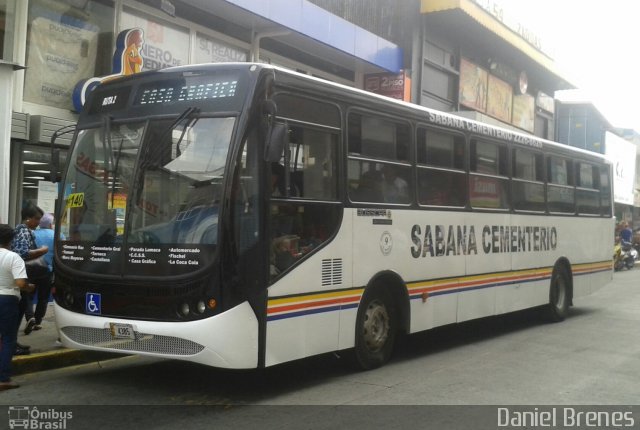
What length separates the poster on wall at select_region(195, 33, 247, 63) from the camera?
14109 mm

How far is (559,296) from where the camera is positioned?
12.2 meters

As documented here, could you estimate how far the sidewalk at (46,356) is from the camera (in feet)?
24.2

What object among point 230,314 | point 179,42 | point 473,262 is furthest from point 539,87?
point 230,314

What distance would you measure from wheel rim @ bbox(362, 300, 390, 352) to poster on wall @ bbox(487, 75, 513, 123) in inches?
722

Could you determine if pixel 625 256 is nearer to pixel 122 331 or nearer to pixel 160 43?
pixel 160 43

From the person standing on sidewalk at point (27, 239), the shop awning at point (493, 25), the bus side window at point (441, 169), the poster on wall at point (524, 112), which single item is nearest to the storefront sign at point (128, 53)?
the person standing on sidewalk at point (27, 239)

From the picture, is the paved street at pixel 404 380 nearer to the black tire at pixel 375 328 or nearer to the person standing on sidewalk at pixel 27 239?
the black tire at pixel 375 328

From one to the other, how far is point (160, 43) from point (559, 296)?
860 cm

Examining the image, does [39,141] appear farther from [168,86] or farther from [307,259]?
[307,259]

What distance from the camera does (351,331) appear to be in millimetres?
7266

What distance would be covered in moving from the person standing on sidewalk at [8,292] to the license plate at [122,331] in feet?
3.08

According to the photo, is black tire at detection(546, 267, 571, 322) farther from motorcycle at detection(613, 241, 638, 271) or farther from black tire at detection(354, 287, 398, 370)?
motorcycle at detection(613, 241, 638, 271)

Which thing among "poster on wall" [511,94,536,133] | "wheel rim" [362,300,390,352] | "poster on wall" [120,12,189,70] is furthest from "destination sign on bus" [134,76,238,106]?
"poster on wall" [511,94,536,133]

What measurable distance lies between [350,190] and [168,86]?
2.12 metres
